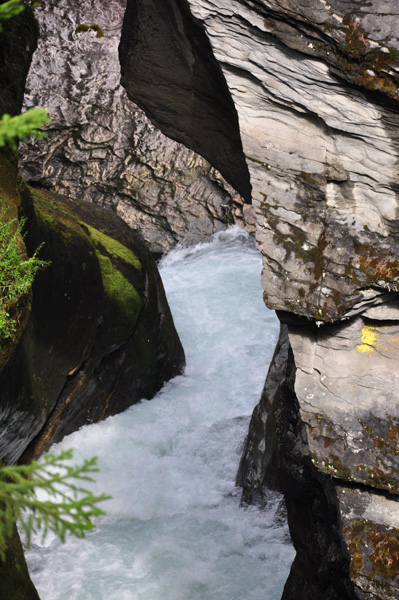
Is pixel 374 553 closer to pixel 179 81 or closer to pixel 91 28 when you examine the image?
pixel 179 81

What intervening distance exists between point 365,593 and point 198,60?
3719 millimetres

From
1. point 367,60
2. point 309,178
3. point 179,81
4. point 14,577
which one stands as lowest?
point 14,577

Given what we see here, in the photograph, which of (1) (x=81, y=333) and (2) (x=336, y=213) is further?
(1) (x=81, y=333)

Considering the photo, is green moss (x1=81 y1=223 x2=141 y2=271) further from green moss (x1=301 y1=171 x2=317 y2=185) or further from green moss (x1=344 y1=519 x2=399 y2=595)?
green moss (x1=344 y1=519 x2=399 y2=595)

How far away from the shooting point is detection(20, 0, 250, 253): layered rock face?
44.1ft

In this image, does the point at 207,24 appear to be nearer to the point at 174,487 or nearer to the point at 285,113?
the point at 285,113

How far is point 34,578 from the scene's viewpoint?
586cm

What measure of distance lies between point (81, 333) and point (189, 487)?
2162 millimetres

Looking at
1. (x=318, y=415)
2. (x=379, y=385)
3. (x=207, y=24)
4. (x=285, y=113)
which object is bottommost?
(x=318, y=415)

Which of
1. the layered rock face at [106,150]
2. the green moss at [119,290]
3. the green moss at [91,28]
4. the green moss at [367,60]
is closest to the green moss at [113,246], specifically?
the green moss at [119,290]

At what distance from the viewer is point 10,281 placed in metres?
3.82

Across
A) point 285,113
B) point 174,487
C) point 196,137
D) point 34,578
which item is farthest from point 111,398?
point 285,113

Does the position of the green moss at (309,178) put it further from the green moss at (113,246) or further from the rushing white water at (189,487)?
Answer: the green moss at (113,246)

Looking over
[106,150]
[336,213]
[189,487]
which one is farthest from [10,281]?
[106,150]
